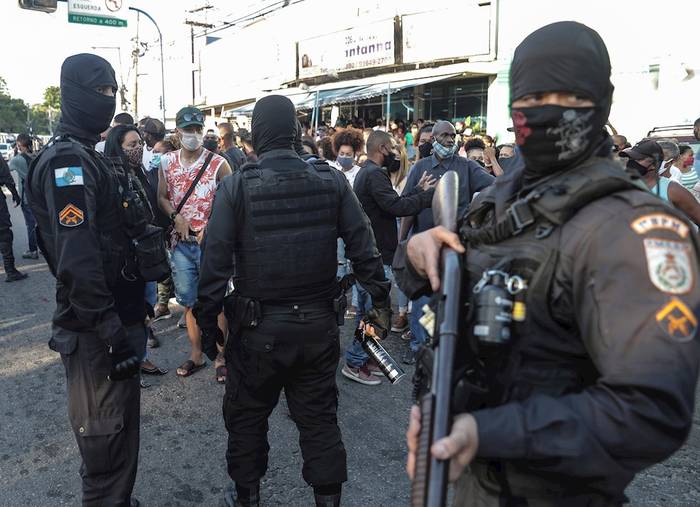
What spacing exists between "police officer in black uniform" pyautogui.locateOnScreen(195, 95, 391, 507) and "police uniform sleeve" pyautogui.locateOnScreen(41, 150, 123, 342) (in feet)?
1.73

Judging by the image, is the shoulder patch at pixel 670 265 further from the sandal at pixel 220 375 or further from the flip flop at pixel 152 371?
the flip flop at pixel 152 371

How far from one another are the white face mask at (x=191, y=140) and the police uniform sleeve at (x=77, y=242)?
2202 mm

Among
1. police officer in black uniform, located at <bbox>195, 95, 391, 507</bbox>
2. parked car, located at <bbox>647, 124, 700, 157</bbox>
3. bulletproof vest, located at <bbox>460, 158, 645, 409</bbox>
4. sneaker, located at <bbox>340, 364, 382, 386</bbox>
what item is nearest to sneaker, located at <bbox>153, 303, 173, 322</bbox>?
sneaker, located at <bbox>340, 364, 382, 386</bbox>

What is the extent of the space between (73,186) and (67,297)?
470mm

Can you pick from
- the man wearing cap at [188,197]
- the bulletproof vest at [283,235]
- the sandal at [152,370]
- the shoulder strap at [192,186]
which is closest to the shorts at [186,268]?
the man wearing cap at [188,197]

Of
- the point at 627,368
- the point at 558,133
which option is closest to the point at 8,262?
the point at 558,133

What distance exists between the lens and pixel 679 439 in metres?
1.03

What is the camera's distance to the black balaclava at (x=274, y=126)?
2689mm

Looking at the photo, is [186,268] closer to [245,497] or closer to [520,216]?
[245,497]

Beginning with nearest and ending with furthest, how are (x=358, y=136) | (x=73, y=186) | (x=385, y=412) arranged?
(x=73, y=186), (x=385, y=412), (x=358, y=136)

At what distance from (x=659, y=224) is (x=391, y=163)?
13.2 feet

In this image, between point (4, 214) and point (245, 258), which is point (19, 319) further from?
point (245, 258)

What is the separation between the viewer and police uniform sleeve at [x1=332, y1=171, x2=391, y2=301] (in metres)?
2.78

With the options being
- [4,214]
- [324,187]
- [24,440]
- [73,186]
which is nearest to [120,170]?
[73,186]
